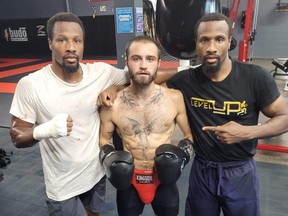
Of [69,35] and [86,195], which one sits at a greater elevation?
[69,35]

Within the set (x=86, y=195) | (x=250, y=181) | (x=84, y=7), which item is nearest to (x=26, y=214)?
(x=86, y=195)

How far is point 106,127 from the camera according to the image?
1.97 metres

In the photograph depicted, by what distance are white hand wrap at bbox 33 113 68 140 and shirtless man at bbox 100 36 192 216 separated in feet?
1.37

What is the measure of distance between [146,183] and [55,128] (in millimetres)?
755

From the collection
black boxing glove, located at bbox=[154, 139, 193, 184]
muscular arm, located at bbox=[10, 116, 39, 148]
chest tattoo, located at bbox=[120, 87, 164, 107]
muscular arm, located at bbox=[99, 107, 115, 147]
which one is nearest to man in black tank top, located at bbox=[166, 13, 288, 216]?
chest tattoo, located at bbox=[120, 87, 164, 107]

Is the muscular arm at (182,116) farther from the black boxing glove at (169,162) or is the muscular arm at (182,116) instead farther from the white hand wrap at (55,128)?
the white hand wrap at (55,128)

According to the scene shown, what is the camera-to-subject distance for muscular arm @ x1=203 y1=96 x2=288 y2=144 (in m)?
1.68

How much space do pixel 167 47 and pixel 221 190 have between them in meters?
1.36

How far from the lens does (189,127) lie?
2.01 metres

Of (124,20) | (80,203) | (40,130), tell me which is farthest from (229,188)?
(124,20)

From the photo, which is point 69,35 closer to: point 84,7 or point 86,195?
point 86,195

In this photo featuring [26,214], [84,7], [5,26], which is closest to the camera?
[26,214]

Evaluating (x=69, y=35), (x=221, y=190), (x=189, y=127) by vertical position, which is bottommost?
(x=221, y=190)

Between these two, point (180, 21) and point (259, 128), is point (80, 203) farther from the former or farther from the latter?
point (180, 21)
